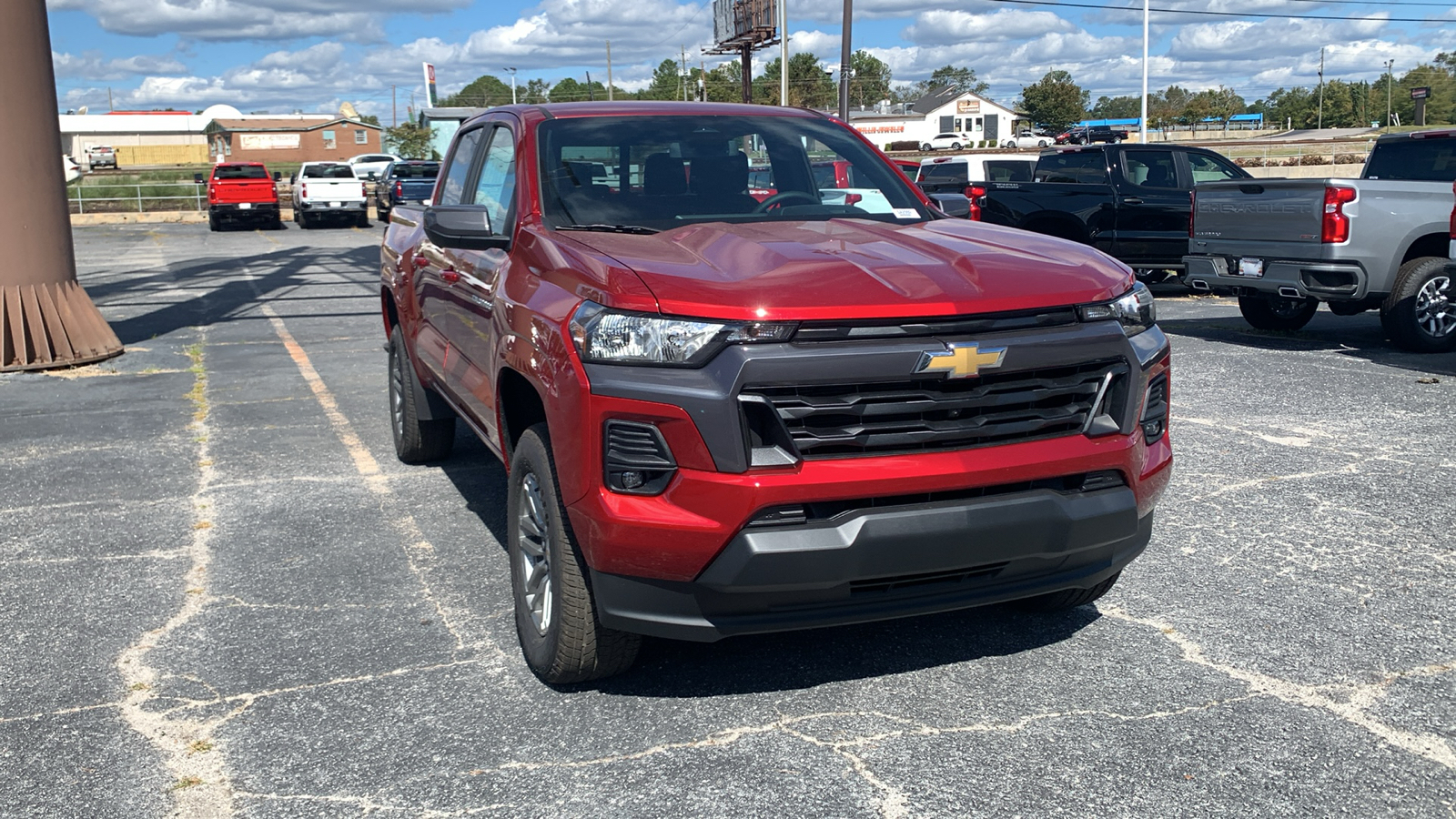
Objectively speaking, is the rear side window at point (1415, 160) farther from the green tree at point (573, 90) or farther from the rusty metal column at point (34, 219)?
the green tree at point (573, 90)

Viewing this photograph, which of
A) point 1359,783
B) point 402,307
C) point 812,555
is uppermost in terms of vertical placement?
point 402,307

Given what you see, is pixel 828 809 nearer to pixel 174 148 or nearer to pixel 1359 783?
pixel 1359 783

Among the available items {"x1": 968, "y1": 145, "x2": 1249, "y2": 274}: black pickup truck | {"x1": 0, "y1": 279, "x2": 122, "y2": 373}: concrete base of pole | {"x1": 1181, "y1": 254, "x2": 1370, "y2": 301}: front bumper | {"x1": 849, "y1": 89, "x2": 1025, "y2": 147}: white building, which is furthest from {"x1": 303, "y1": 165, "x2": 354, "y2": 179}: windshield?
{"x1": 849, "y1": 89, "x2": 1025, "y2": 147}: white building

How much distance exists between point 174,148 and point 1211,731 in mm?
115710

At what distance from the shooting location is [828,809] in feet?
10.2

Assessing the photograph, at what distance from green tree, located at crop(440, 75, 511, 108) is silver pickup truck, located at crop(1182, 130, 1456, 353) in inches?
5053

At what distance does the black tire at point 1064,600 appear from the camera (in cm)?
422

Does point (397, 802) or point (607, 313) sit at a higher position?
point (607, 313)

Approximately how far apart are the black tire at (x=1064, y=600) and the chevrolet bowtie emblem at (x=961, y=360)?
Answer: 1221 mm

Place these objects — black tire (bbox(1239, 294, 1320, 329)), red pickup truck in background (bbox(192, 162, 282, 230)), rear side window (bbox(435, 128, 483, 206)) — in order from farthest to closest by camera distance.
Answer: red pickup truck in background (bbox(192, 162, 282, 230))
black tire (bbox(1239, 294, 1320, 329))
rear side window (bbox(435, 128, 483, 206))

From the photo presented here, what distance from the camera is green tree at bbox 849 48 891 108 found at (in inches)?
5822

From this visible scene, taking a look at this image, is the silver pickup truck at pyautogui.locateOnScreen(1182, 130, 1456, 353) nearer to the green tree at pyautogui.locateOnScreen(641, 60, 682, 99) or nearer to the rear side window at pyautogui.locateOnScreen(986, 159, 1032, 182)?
the rear side window at pyautogui.locateOnScreen(986, 159, 1032, 182)

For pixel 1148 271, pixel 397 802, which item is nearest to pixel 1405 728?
pixel 397 802

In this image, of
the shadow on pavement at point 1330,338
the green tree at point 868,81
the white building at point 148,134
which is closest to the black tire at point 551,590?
the shadow on pavement at point 1330,338
